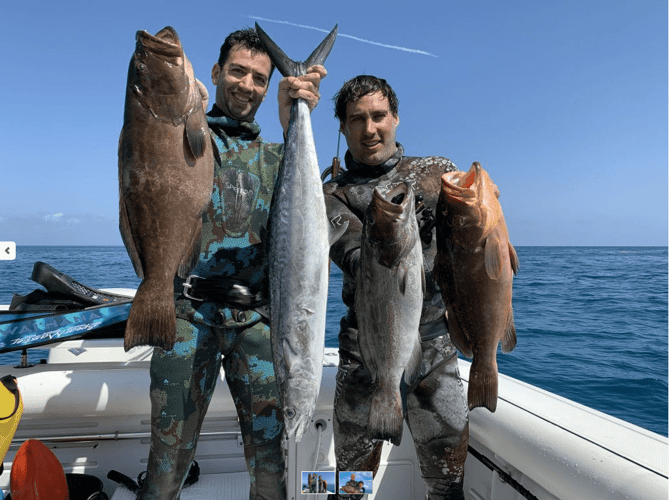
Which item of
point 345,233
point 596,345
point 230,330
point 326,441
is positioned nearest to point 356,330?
point 345,233

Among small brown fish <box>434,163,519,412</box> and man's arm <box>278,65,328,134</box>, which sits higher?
man's arm <box>278,65,328,134</box>

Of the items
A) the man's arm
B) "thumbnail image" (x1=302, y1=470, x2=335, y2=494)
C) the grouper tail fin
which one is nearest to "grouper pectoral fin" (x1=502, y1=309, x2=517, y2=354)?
"thumbnail image" (x1=302, y1=470, x2=335, y2=494)

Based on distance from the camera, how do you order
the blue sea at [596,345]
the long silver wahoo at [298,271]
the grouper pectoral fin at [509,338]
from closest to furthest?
the long silver wahoo at [298,271], the grouper pectoral fin at [509,338], the blue sea at [596,345]

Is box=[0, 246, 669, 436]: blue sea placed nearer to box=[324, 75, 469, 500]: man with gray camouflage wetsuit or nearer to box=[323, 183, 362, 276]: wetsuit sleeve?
box=[324, 75, 469, 500]: man with gray camouflage wetsuit

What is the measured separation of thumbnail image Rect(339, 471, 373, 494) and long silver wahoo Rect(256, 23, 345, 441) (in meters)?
1.03

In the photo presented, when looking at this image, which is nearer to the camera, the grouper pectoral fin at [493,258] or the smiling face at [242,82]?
the grouper pectoral fin at [493,258]

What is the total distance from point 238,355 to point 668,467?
2.35 meters

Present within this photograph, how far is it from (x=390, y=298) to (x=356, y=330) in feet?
2.31

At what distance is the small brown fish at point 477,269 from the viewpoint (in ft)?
7.59

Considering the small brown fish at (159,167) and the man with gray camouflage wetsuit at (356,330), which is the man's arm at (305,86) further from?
the man with gray camouflage wetsuit at (356,330)

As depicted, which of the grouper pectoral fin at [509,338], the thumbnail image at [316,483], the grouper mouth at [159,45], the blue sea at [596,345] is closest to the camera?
the grouper mouth at [159,45]

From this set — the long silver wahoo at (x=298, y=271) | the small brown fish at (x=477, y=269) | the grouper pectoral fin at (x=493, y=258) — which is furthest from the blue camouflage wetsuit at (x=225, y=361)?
the grouper pectoral fin at (x=493, y=258)

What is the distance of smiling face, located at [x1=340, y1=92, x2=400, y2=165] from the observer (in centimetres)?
307

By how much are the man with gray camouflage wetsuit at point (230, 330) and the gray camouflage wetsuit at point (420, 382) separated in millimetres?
484
